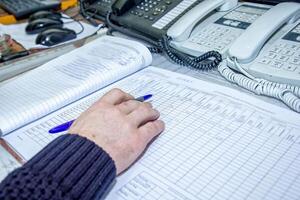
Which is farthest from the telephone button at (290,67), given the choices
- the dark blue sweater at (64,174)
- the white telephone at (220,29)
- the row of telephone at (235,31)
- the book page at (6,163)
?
the book page at (6,163)

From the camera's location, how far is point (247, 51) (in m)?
0.63

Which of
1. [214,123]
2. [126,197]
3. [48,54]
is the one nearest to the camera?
[126,197]

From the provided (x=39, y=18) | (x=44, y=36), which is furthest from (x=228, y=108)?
(x=39, y=18)

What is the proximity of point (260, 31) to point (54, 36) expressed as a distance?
1.84ft

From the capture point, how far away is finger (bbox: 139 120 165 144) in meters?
0.49

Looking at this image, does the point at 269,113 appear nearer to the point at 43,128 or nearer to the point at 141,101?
the point at 141,101

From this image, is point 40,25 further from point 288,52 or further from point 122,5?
point 288,52

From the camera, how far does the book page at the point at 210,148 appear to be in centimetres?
41

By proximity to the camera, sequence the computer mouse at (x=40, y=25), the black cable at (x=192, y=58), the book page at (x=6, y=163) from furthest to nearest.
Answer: the computer mouse at (x=40, y=25), the black cable at (x=192, y=58), the book page at (x=6, y=163)

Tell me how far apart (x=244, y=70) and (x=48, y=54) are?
0.50 meters

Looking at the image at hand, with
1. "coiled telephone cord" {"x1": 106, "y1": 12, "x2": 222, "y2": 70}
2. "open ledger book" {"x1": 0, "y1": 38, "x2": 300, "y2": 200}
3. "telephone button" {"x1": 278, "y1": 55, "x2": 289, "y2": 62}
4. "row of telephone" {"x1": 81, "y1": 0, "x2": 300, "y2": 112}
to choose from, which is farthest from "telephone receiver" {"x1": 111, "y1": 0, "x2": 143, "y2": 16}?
"telephone button" {"x1": 278, "y1": 55, "x2": 289, "y2": 62}

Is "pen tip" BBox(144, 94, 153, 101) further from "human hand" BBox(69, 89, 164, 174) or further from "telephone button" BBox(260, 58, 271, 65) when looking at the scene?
"telephone button" BBox(260, 58, 271, 65)

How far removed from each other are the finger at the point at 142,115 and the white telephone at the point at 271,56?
0.20 metres

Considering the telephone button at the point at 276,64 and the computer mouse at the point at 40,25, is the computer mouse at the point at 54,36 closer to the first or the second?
the computer mouse at the point at 40,25
